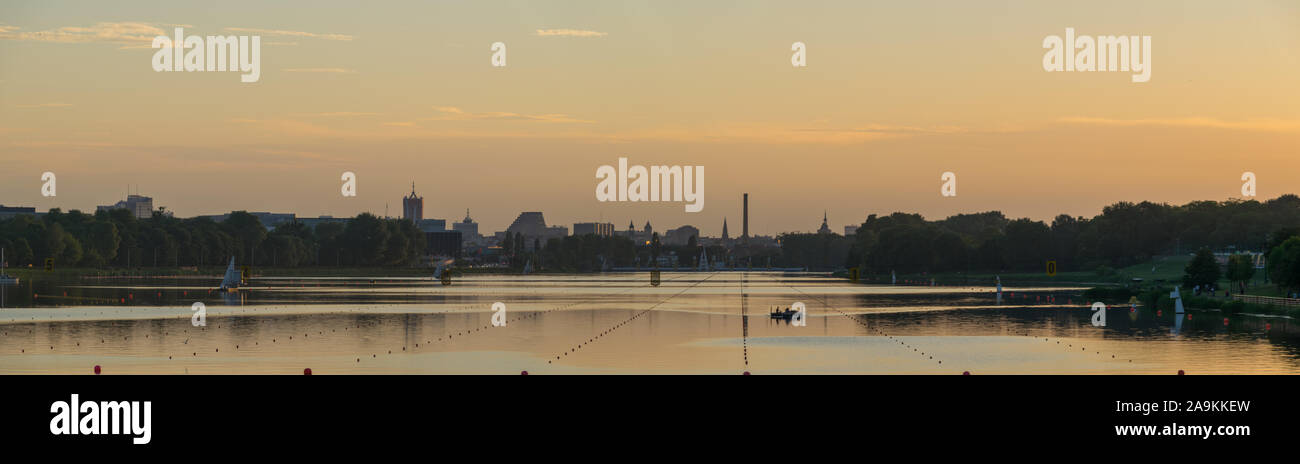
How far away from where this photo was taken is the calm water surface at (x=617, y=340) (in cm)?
5691

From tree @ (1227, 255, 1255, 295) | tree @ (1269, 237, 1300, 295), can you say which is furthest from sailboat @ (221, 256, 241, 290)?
tree @ (1269, 237, 1300, 295)

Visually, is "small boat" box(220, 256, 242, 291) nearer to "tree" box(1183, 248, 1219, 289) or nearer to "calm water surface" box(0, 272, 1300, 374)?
"calm water surface" box(0, 272, 1300, 374)

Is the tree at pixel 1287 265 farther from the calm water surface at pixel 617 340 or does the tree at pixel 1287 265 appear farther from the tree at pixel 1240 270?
the calm water surface at pixel 617 340

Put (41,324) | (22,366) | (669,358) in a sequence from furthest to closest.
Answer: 1. (41,324)
2. (669,358)
3. (22,366)

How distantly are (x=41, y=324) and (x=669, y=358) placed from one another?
4293cm

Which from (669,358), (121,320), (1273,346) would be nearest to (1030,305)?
(1273,346)

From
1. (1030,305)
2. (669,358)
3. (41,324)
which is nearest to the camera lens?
(669,358)

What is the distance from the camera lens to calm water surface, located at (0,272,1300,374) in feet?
187

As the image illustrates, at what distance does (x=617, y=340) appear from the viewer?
240ft

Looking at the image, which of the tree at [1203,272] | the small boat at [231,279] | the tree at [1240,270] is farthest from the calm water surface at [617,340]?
the small boat at [231,279]

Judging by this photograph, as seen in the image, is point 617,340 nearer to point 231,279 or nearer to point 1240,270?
point 1240,270

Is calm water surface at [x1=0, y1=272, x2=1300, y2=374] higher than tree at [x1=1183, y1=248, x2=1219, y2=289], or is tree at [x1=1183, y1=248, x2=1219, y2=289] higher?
tree at [x1=1183, y1=248, x2=1219, y2=289]

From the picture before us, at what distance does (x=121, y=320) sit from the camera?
281 ft
